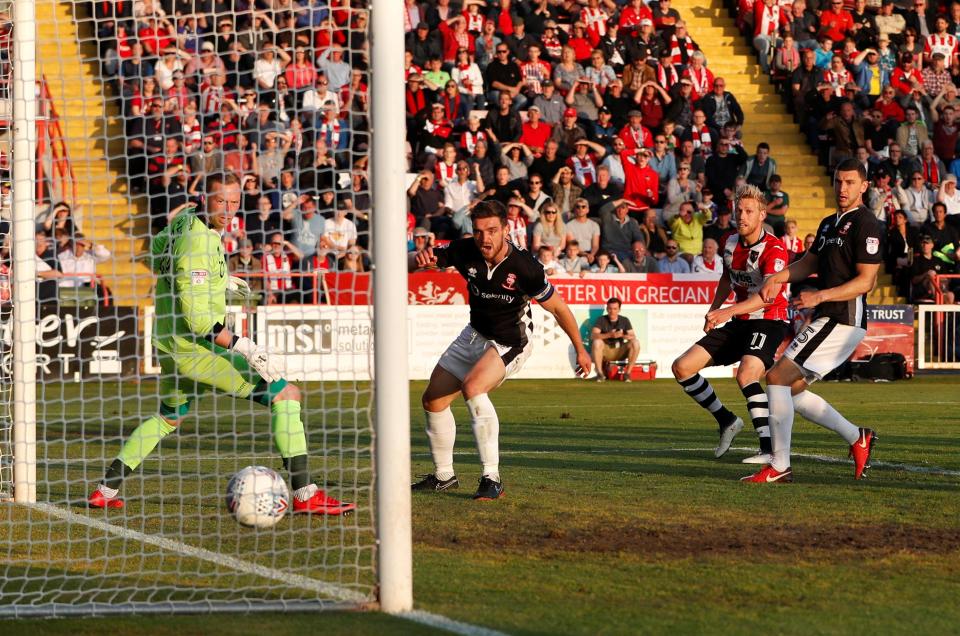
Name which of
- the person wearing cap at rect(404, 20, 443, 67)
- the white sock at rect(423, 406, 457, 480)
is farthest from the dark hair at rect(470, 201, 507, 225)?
the person wearing cap at rect(404, 20, 443, 67)

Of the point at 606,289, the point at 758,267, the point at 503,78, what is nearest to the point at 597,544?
the point at 758,267

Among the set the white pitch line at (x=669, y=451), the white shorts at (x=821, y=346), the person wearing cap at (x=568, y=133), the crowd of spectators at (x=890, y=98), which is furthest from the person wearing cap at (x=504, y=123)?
the white shorts at (x=821, y=346)

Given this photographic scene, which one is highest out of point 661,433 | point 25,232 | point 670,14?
point 670,14

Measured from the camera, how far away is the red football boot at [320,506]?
8014 mm

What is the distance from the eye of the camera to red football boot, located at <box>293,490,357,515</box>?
26.3ft

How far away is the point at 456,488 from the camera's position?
942 cm

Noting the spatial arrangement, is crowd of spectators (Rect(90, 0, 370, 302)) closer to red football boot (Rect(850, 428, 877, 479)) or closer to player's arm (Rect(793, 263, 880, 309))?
player's arm (Rect(793, 263, 880, 309))

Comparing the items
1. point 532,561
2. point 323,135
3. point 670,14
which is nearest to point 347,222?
point 323,135

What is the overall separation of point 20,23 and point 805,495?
5705mm

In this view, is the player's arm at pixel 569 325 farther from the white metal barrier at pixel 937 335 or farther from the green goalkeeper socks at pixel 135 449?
the white metal barrier at pixel 937 335

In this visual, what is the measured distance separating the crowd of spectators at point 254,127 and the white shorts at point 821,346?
3.16m

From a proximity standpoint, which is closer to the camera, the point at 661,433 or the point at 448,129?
the point at 661,433

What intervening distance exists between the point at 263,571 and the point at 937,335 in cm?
1983

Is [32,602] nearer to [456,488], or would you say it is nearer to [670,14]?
[456,488]
